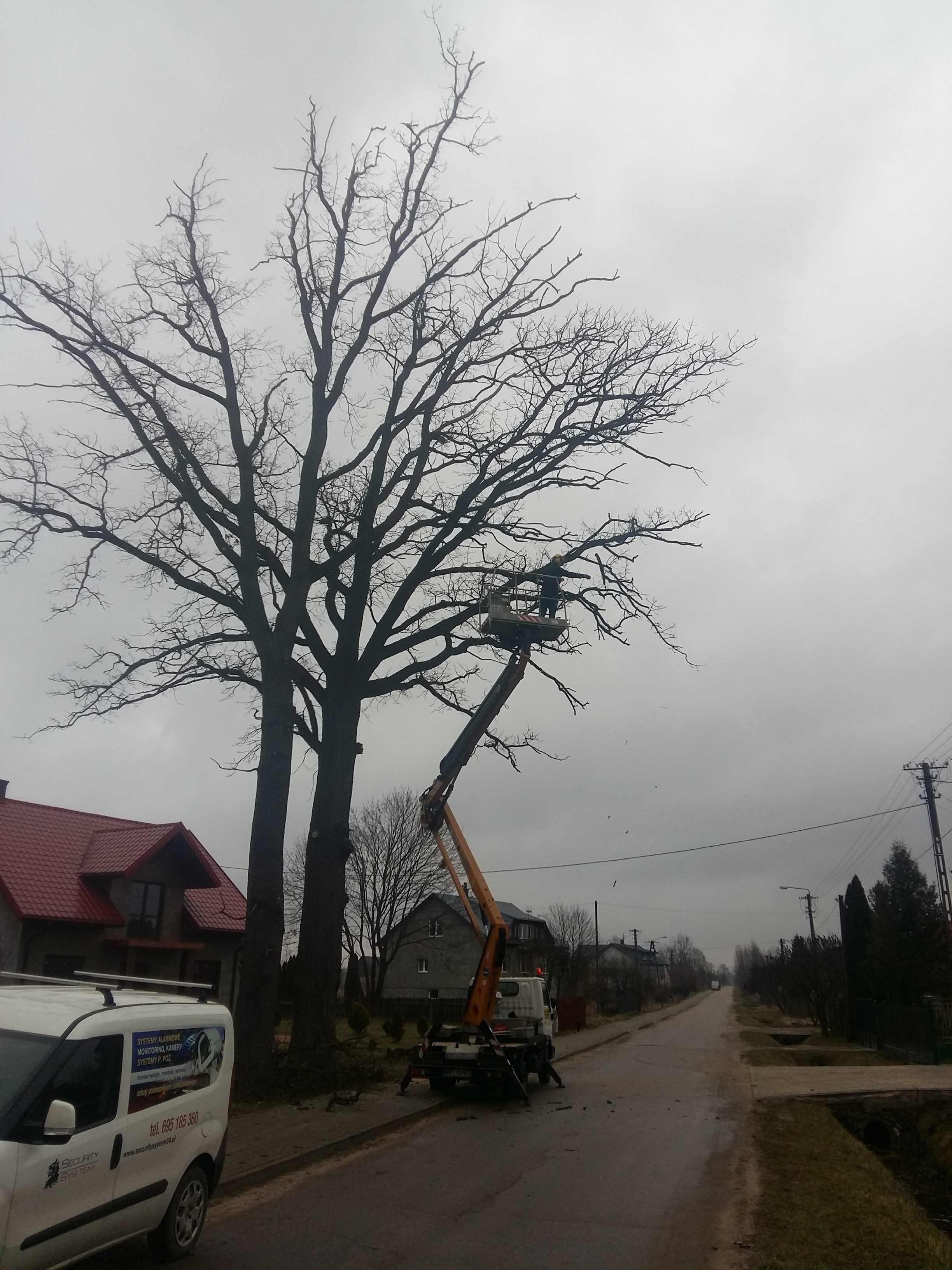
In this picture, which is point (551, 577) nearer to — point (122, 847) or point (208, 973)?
point (122, 847)

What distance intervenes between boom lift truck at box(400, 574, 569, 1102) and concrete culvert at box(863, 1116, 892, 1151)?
5376mm

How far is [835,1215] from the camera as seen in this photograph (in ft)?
27.3

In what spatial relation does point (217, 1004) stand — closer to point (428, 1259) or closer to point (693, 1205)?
point (428, 1259)

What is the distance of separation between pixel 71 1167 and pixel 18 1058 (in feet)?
2.20

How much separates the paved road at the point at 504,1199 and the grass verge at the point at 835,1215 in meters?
0.52

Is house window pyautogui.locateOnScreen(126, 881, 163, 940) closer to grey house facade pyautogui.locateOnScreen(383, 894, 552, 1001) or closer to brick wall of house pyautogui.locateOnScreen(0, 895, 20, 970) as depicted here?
brick wall of house pyautogui.locateOnScreen(0, 895, 20, 970)

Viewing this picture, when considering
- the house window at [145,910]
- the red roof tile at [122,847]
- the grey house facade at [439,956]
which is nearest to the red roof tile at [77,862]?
the red roof tile at [122,847]

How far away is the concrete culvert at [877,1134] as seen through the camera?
50.0 feet

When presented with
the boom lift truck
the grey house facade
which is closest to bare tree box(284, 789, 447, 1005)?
the grey house facade

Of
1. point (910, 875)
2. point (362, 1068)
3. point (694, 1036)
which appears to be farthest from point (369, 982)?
point (362, 1068)

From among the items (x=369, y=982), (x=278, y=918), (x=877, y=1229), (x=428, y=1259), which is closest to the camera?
(x=428, y=1259)

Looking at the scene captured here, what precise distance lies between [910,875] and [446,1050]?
3120cm

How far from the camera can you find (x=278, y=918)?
14695 millimetres

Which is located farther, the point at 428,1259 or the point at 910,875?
the point at 910,875
